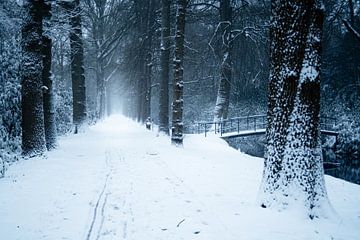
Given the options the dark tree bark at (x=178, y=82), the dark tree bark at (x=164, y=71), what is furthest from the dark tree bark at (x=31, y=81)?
the dark tree bark at (x=164, y=71)

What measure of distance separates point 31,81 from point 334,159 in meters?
17.0

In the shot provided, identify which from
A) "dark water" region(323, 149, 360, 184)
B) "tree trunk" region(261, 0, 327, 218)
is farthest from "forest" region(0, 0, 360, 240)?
"dark water" region(323, 149, 360, 184)

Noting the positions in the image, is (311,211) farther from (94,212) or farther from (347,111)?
(347,111)

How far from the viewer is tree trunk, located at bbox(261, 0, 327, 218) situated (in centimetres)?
521

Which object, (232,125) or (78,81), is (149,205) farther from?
(232,125)

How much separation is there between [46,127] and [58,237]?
28.3 ft

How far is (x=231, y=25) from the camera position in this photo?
19234mm

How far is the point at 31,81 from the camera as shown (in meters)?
10.3

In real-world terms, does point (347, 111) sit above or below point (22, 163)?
above

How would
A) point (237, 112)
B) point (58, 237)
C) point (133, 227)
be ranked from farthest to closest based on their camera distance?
point (237, 112)
point (133, 227)
point (58, 237)

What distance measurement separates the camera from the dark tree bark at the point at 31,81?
10.1 metres

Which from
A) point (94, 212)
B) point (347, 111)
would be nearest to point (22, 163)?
point (94, 212)

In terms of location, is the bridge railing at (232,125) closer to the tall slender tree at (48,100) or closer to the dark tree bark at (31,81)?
the tall slender tree at (48,100)

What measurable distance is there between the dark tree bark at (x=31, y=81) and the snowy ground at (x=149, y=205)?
3.43ft
